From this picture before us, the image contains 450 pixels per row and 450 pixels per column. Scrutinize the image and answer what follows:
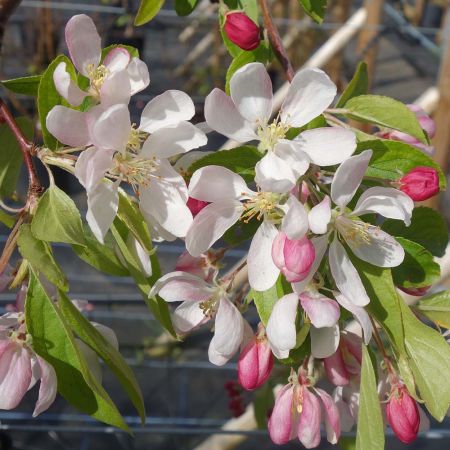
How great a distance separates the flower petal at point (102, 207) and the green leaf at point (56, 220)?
0.7 inches

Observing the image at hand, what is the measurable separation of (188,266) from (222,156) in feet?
0.42

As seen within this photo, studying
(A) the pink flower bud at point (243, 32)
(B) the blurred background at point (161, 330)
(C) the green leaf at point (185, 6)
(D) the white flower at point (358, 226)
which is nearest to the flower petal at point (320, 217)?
(D) the white flower at point (358, 226)

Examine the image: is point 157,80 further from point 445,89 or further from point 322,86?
point 322,86

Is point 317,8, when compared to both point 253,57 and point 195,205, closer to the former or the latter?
point 253,57

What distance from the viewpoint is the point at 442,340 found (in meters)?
0.47

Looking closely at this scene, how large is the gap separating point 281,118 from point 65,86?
15 cm

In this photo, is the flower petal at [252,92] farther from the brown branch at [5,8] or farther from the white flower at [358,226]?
the brown branch at [5,8]

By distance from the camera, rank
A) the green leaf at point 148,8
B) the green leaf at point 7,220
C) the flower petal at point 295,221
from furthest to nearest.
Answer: the green leaf at point 148,8 < the green leaf at point 7,220 < the flower petal at point 295,221

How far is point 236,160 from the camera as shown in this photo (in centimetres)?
47

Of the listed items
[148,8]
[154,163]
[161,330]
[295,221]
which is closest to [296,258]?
[295,221]

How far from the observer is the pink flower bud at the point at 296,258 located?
0.41m

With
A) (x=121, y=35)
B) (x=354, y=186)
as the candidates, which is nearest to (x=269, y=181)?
(x=354, y=186)

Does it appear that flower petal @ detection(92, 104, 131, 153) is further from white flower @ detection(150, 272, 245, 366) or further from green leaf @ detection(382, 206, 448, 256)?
green leaf @ detection(382, 206, 448, 256)

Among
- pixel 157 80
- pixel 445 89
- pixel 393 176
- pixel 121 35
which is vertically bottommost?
pixel 157 80
